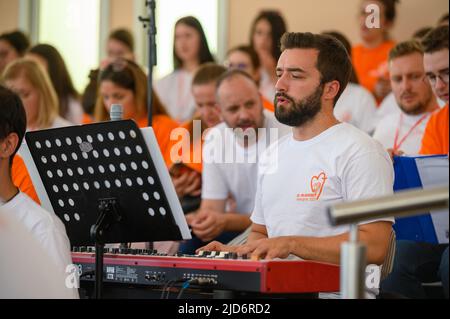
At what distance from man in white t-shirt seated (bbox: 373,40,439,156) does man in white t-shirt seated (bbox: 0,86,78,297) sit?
2.19 meters

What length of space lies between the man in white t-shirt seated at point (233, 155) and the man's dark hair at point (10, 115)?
163 cm

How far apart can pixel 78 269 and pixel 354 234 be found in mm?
1285

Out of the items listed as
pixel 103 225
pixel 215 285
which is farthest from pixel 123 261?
pixel 215 285

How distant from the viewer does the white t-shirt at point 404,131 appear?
4.27 meters

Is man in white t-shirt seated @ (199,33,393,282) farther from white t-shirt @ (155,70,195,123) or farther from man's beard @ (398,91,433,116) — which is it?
white t-shirt @ (155,70,195,123)

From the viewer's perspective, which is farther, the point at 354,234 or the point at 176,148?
the point at 176,148

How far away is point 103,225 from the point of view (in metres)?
2.76

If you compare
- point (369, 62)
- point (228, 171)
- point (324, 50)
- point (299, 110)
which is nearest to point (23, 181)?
point (228, 171)

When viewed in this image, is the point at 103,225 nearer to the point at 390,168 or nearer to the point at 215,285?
the point at 215,285

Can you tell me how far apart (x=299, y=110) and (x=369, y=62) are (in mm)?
2917

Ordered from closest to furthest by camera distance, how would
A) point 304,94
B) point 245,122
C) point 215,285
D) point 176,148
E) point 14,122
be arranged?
point 215,285 < point 14,122 < point 304,94 < point 245,122 < point 176,148

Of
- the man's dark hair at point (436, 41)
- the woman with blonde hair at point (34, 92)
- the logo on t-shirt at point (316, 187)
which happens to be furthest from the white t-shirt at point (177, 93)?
the logo on t-shirt at point (316, 187)

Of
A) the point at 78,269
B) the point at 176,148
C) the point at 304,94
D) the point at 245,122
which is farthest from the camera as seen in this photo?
the point at 176,148

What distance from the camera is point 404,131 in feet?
14.3
